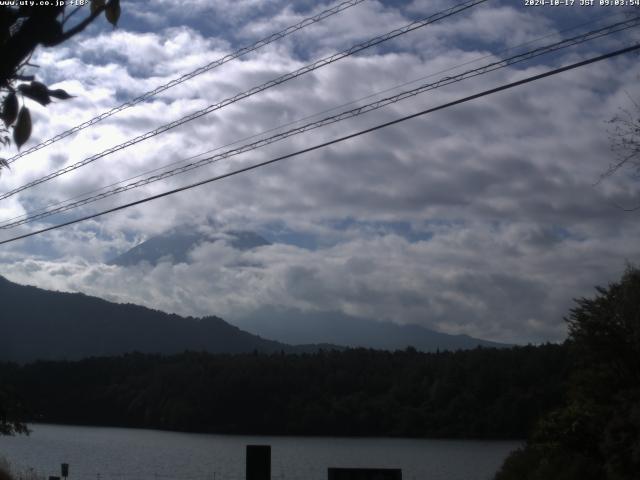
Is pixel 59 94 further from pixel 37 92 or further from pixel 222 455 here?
pixel 222 455

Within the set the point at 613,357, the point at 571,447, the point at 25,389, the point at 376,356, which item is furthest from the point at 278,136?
the point at 376,356

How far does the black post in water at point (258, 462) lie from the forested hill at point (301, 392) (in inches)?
2434

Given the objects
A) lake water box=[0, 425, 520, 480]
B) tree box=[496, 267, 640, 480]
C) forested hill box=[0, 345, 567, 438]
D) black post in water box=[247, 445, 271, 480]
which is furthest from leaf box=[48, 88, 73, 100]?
forested hill box=[0, 345, 567, 438]

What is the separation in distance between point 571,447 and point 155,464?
1601 inches

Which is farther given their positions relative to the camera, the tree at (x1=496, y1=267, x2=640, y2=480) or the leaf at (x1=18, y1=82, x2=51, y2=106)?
the tree at (x1=496, y1=267, x2=640, y2=480)

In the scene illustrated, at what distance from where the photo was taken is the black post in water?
8805mm

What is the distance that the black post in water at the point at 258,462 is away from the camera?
28.9ft

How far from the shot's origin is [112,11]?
13.3 feet

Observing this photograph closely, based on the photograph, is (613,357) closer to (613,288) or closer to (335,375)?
(613,288)

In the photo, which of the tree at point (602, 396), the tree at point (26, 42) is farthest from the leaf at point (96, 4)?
the tree at point (602, 396)

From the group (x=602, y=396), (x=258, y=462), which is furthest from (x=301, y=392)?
(x=258, y=462)

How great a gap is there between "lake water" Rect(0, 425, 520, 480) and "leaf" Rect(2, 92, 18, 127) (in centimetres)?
3592

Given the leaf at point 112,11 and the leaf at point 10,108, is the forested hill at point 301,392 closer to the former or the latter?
the leaf at point 112,11

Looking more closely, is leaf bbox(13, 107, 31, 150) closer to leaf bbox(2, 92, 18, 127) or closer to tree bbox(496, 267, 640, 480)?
leaf bbox(2, 92, 18, 127)
